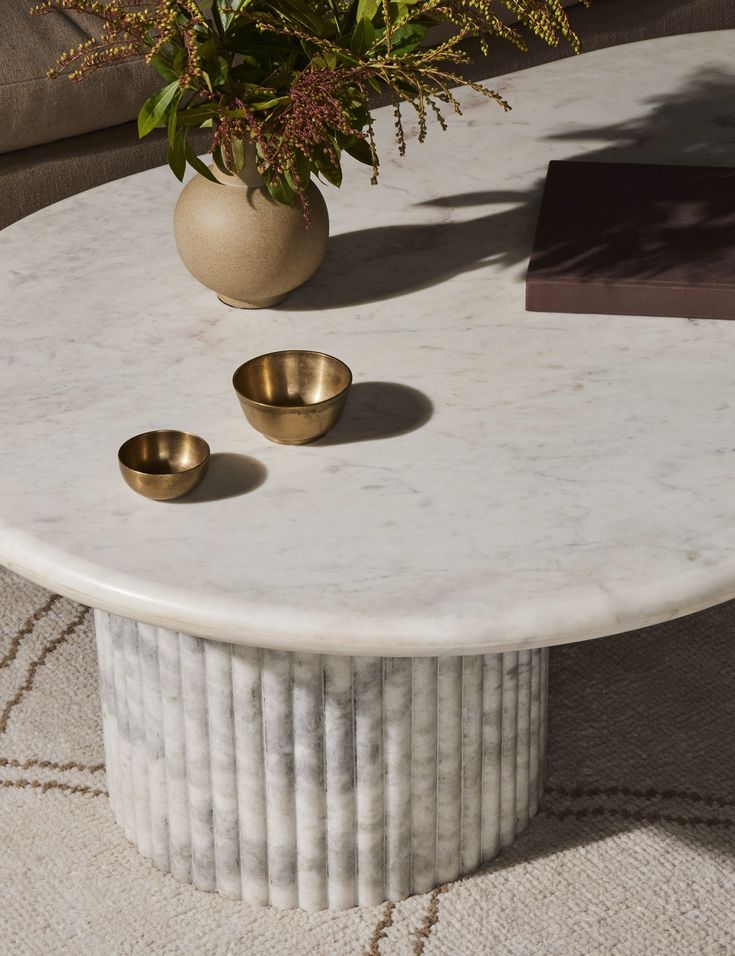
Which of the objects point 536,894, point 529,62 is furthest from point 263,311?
point 529,62

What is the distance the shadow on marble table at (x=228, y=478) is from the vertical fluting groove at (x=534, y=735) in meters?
0.33

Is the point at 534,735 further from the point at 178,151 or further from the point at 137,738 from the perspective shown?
the point at 178,151

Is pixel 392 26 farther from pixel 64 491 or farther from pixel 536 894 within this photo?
pixel 536 894

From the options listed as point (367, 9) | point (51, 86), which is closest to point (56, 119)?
point (51, 86)

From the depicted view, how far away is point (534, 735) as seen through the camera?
4.00 ft

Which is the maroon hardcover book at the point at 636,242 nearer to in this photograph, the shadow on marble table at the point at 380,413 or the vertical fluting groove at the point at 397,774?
the shadow on marble table at the point at 380,413

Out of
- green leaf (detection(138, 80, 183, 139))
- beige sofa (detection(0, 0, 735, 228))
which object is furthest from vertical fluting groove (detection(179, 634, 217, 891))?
beige sofa (detection(0, 0, 735, 228))

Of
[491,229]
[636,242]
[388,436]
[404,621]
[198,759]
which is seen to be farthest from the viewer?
[491,229]

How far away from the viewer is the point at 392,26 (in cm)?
106

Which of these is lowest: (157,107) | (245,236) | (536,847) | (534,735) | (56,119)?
(536,847)

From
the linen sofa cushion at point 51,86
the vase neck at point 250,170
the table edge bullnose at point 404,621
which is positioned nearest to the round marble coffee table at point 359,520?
the table edge bullnose at point 404,621

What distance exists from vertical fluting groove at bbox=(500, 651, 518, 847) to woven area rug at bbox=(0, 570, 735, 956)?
3cm

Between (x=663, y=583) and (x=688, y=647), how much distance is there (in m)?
0.70

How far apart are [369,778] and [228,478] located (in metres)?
0.31
